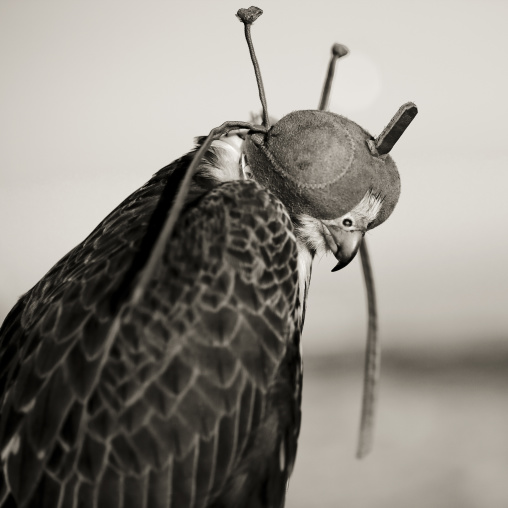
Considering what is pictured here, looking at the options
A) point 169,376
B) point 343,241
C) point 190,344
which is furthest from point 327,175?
point 169,376

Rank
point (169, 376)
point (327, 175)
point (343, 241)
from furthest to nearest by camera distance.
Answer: point (343, 241)
point (327, 175)
point (169, 376)

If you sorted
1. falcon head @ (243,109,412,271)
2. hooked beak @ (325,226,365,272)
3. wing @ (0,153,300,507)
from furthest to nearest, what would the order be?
hooked beak @ (325,226,365,272) → falcon head @ (243,109,412,271) → wing @ (0,153,300,507)

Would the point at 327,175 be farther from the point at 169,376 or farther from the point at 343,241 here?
the point at 169,376

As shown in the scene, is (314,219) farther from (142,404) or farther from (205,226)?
(142,404)

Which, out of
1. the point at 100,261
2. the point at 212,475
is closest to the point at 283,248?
the point at 100,261

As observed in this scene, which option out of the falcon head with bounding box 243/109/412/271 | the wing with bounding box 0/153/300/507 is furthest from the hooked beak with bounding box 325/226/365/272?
the wing with bounding box 0/153/300/507

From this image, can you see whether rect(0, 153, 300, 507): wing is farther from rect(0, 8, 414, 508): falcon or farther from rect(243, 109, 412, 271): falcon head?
rect(243, 109, 412, 271): falcon head
